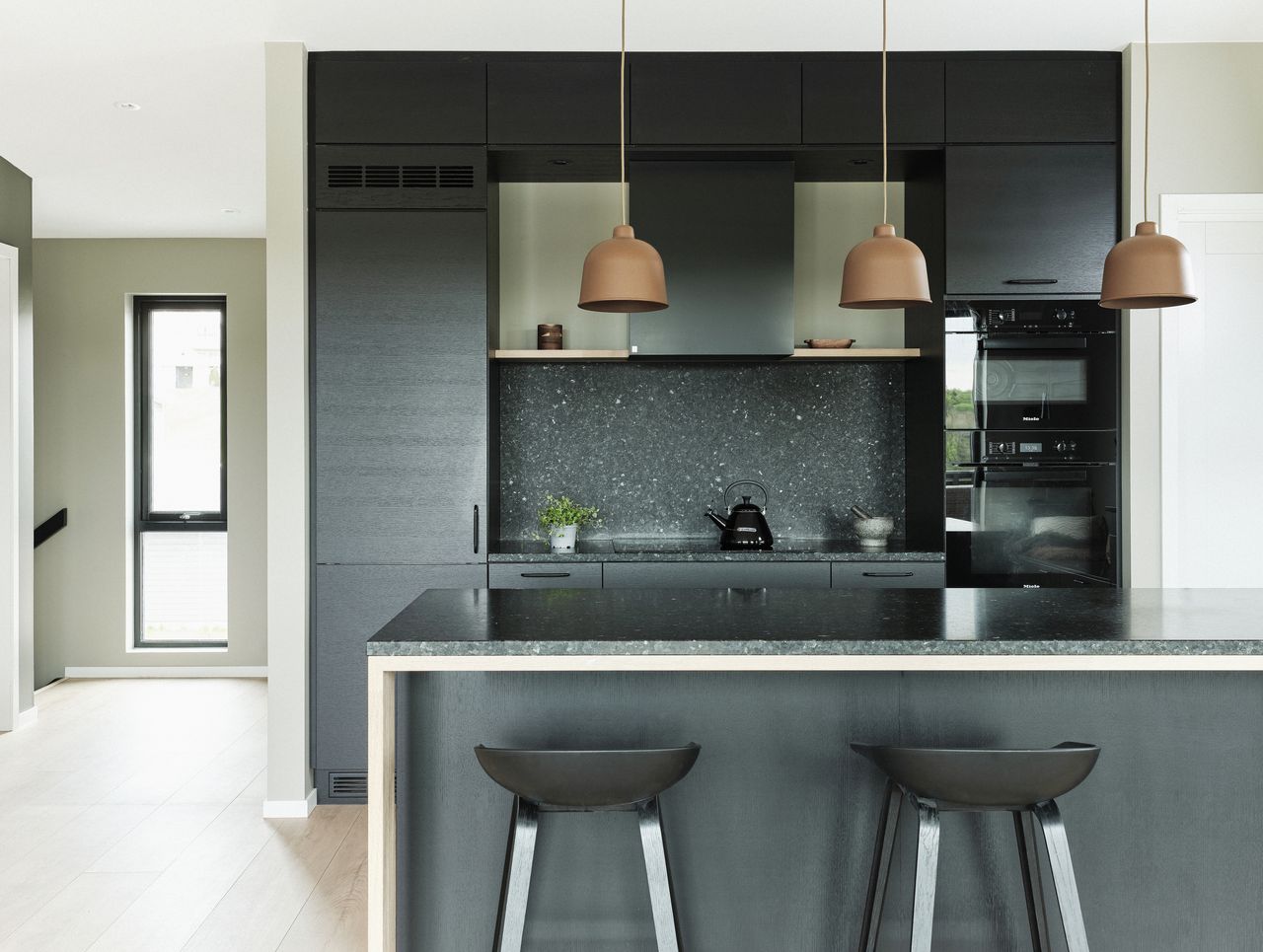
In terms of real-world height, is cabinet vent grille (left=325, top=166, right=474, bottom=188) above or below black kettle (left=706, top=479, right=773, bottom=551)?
above

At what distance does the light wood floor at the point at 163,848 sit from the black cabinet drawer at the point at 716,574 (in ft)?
4.30

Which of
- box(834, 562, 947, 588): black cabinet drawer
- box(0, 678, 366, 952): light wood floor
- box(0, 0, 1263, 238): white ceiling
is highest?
box(0, 0, 1263, 238): white ceiling

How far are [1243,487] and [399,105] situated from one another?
3.50m

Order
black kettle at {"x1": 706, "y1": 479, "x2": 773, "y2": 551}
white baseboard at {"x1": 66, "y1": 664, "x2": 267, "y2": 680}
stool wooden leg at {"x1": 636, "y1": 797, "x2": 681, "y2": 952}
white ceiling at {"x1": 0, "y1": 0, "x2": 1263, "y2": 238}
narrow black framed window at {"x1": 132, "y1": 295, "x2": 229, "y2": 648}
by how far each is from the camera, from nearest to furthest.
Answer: stool wooden leg at {"x1": 636, "y1": 797, "x2": 681, "y2": 952} → white ceiling at {"x1": 0, "y1": 0, "x2": 1263, "y2": 238} → black kettle at {"x1": 706, "y1": 479, "x2": 773, "y2": 551} → white baseboard at {"x1": 66, "y1": 664, "x2": 267, "y2": 680} → narrow black framed window at {"x1": 132, "y1": 295, "x2": 229, "y2": 648}

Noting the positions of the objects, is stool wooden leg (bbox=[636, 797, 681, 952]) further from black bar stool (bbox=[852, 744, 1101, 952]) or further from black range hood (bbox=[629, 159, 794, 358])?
black range hood (bbox=[629, 159, 794, 358])

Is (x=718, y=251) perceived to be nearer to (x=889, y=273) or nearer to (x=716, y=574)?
(x=716, y=574)

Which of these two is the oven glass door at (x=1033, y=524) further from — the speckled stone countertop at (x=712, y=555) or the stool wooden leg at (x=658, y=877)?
the stool wooden leg at (x=658, y=877)

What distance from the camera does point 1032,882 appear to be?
2109 millimetres

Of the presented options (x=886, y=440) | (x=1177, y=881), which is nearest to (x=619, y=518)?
(x=886, y=440)

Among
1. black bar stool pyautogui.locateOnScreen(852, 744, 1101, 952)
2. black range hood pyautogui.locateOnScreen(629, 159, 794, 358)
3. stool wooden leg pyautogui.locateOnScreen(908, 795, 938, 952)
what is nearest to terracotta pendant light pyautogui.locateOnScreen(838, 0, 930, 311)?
black bar stool pyautogui.locateOnScreen(852, 744, 1101, 952)

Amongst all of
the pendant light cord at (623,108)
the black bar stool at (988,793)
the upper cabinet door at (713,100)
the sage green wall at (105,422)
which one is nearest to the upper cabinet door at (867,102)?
the upper cabinet door at (713,100)

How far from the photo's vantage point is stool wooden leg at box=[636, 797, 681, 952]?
75.4 inches

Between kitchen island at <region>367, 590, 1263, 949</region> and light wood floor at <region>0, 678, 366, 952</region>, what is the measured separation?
1.00m

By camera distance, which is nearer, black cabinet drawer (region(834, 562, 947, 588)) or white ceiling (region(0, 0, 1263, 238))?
white ceiling (region(0, 0, 1263, 238))
